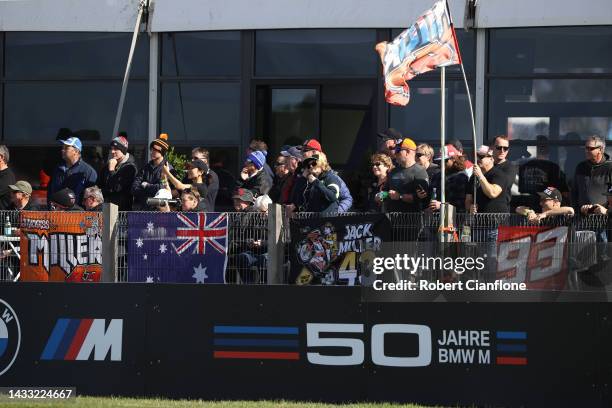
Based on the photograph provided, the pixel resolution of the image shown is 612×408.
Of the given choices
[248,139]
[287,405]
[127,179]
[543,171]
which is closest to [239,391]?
[287,405]

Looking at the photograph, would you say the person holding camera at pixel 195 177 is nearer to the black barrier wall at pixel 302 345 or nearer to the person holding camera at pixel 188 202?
the person holding camera at pixel 188 202

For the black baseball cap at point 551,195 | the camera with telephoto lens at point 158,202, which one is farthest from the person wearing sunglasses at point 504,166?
the camera with telephoto lens at point 158,202

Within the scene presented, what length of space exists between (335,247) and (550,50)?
253 inches

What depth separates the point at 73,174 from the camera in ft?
46.0

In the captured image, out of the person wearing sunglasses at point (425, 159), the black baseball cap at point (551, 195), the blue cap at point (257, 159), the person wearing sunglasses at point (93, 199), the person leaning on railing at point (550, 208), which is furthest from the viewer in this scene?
the blue cap at point (257, 159)

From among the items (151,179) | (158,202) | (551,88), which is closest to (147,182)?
(151,179)

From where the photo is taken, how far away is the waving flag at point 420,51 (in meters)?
12.2

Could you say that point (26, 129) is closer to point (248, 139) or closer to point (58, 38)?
point (58, 38)

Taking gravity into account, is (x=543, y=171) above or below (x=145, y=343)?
above

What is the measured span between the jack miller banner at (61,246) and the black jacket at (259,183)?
91.7 inches

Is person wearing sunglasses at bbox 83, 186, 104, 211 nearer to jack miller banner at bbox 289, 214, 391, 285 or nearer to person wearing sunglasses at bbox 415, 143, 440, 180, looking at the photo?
jack miller banner at bbox 289, 214, 391, 285

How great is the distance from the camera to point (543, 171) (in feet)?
47.4

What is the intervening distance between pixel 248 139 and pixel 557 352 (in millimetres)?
7508

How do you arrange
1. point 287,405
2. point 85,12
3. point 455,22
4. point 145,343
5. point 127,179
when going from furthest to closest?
point 85,12 < point 455,22 < point 127,179 < point 145,343 < point 287,405
